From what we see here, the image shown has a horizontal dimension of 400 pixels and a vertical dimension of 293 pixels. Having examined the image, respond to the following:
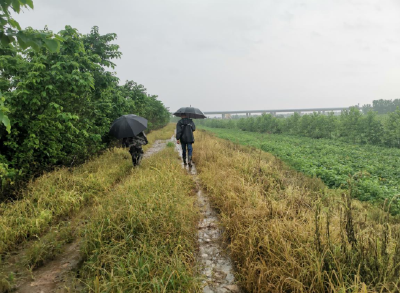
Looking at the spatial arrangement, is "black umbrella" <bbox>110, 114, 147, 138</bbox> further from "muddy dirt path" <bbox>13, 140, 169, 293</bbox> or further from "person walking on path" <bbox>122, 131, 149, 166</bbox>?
"muddy dirt path" <bbox>13, 140, 169, 293</bbox>

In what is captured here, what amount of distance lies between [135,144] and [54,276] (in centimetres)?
488

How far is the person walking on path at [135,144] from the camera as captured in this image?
7.20 metres

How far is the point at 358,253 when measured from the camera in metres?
2.21

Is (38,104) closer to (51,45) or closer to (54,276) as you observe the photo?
(54,276)

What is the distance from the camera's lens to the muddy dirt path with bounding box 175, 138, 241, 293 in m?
2.54

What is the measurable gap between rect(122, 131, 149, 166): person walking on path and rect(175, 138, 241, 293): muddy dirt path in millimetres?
3957

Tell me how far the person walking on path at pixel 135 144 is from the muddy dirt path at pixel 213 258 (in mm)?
3957

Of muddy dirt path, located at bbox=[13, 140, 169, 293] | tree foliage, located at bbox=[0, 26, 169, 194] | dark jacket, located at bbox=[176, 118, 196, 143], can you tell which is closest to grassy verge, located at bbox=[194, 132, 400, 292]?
muddy dirt path, located at bbox=[13, 140, 169, 293]

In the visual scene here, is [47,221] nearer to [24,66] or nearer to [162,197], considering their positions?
[162,197]

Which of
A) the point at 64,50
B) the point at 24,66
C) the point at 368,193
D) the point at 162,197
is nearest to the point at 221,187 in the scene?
the point at 162,197

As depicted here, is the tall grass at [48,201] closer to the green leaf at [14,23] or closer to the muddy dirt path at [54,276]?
the muddy dirt path at [54,276]

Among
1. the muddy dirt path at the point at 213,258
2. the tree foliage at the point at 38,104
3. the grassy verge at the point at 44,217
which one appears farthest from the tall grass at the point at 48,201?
the muddy dirt path at the point at 213,258

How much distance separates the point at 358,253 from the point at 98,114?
8.69 meters

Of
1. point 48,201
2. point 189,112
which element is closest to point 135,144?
point 189,112
